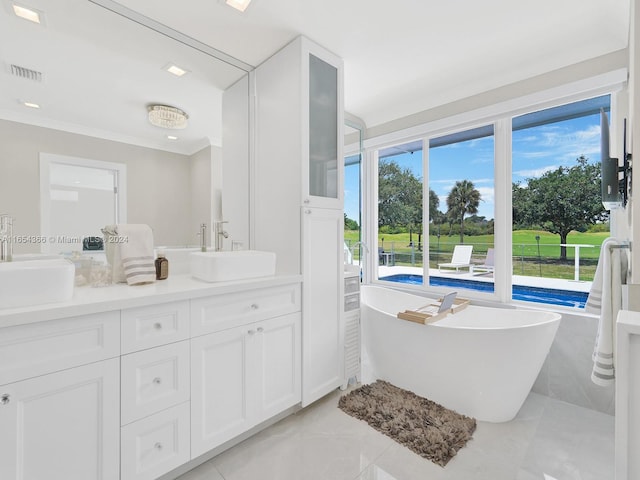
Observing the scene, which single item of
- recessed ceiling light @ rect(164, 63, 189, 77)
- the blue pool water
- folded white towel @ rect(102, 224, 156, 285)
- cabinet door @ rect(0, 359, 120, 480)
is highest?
recessed ceiling light @ rect(164, 63, 189, 77)

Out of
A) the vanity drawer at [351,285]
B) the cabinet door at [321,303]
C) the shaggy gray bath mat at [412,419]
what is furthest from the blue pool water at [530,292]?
the cabinet door at [321,303]

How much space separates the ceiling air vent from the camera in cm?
147

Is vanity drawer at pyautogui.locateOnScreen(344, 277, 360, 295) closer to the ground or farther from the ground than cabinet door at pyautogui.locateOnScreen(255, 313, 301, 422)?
farther from the ground

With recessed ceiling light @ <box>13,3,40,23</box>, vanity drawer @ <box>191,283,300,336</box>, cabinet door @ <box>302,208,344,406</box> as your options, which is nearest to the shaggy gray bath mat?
cabinet door @ <box>302,208,344,406</box>

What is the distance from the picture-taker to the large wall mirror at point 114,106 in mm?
1452

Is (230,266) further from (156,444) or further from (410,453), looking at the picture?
(410,453)

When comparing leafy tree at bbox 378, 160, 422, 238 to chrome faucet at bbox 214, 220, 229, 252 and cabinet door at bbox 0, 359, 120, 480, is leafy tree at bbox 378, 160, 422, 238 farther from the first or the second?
cabinet door at bbox 0, 359, 120, 480

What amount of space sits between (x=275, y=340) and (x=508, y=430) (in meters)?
1.55

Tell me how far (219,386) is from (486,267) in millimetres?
2582

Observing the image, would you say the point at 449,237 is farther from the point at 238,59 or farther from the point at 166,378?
the point at 166,378

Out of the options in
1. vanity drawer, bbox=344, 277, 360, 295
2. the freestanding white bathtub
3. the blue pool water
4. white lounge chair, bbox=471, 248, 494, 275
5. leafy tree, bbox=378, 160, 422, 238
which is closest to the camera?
the freestanding white bathtub

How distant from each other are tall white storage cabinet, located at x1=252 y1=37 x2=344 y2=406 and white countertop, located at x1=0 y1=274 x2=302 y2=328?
0.29 metres

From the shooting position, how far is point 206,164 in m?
2.12

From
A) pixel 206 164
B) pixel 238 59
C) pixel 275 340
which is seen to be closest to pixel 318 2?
pixel 238 59
